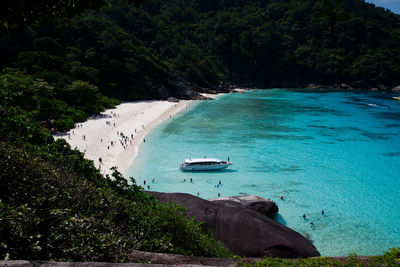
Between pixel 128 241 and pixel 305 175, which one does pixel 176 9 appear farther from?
pixel 128 241

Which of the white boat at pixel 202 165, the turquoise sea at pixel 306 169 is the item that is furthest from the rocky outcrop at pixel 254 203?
the white boat at pixel 202 165

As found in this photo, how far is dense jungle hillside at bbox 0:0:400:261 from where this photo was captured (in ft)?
20.5

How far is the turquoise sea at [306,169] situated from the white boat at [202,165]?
2.50ft

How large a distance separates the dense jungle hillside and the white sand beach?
345cm

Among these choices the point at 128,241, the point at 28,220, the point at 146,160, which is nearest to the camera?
the point at 28,220

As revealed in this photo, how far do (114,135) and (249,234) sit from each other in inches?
1217

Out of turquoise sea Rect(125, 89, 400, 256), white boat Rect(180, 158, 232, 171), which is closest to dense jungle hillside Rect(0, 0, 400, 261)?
turquoise sea Rect(125, 89, 400, 256)

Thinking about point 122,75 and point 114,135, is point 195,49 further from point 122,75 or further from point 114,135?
point 114,135

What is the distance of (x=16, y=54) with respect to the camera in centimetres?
5984

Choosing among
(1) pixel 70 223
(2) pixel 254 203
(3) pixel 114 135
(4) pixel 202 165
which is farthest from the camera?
(3) pixel 114 135

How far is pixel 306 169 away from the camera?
3106 centimetres

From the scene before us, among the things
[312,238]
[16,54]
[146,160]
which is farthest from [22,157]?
[16,54]

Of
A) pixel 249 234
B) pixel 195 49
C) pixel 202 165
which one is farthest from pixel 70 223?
pixel 195 49

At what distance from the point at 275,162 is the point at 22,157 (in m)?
29.5
